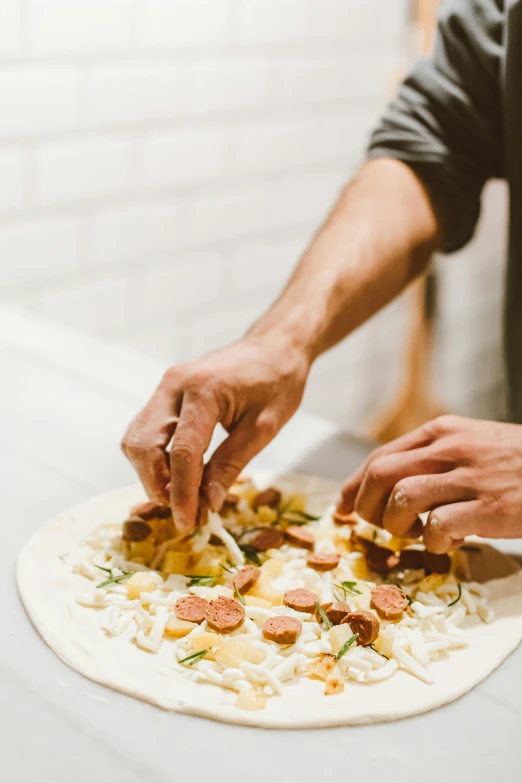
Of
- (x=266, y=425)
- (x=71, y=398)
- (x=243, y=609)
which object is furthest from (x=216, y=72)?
(x=243, y=609)

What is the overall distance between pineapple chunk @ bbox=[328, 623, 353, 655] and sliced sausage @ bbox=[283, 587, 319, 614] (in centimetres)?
5

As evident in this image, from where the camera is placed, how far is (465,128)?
1.26m

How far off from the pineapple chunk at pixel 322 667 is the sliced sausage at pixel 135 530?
24cm

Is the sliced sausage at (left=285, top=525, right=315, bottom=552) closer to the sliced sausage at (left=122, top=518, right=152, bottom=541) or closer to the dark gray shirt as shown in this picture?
the sliced sausage at (left=122, top=518, right=152, bottom=541)

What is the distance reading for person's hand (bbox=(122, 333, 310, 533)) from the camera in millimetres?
897

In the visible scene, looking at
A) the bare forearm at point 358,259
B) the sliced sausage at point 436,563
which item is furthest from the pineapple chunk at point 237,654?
the bare forearm at point 358,259

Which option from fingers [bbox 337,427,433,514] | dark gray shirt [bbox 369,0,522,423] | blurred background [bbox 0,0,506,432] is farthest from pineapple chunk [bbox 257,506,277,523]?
blurred background [bbox 0,0,506,432]

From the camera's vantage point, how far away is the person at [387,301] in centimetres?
87

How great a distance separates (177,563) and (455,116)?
77cm

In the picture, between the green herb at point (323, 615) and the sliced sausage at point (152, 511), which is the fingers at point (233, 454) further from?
the green herb at point (323, 615)

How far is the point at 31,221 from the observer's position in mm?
1639

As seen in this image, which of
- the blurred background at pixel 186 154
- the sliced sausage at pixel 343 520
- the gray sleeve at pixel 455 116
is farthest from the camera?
the blurred background at pixel 186 154

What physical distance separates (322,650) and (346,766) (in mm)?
127

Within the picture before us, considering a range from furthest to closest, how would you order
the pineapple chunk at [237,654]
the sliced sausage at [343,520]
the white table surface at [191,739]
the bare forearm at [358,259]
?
the bare forearm at [358,259] → the sliced sausage at [343,520] → the pineapple chunk at [237,654] → the white table surface at [191,739]
